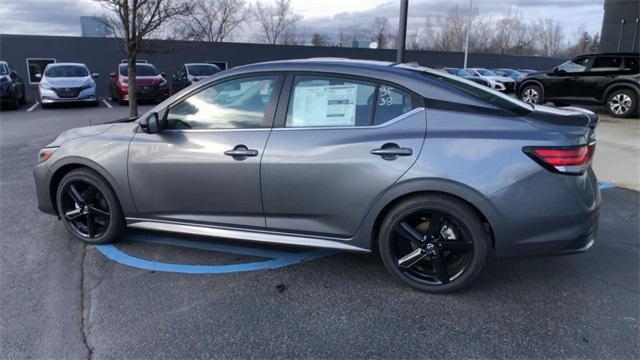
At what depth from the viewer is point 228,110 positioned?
3643mm

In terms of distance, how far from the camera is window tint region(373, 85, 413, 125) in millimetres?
3268

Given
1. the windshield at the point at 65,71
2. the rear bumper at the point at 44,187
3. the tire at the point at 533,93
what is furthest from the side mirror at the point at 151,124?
the windshield at the point at 65,71

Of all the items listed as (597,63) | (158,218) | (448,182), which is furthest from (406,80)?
(597,63)

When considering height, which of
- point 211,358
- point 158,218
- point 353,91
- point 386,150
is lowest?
point 211,358

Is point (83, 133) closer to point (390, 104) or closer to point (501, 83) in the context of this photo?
point (390, 104)

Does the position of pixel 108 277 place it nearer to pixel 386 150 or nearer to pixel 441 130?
pixel 386 150

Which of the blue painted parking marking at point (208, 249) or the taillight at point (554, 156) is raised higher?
the taillight at point (554, 156)

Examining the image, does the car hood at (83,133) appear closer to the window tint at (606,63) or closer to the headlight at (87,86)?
the headlight at (87,86)

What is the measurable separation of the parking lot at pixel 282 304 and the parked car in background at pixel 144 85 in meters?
13.9

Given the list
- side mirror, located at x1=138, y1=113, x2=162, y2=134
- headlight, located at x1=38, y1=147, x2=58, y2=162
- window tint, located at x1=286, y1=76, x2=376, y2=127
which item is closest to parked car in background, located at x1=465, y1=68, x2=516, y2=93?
window tint, located at x1=286, y1=76, x2=376, y2=127

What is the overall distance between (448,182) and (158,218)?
2.32m

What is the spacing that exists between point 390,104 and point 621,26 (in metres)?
21.8

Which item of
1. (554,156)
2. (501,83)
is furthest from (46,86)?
(501,83)

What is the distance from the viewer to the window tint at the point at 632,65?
1298cm
